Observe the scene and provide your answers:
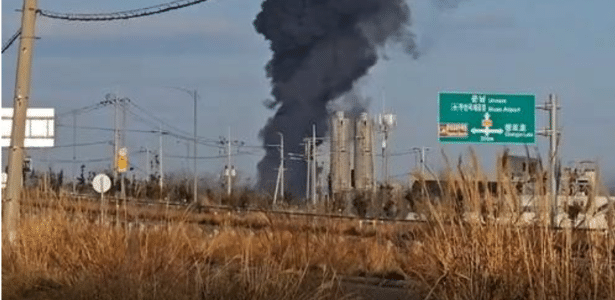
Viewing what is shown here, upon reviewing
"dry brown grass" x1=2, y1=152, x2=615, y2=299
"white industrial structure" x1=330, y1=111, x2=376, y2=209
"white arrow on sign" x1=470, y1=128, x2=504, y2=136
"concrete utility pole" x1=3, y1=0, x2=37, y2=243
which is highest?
"white industrial structure" x1=330, y1=111, x2=376, y2=209

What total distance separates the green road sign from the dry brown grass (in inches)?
1011

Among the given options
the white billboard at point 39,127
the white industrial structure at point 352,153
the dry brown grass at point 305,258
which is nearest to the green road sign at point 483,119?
the white billboard at point 39,127

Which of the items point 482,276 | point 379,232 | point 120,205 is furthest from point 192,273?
point 379,232

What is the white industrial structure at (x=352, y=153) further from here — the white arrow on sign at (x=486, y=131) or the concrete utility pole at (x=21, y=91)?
the concrete utility pole at (x=21, y=91)

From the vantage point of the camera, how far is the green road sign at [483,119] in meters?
45.5

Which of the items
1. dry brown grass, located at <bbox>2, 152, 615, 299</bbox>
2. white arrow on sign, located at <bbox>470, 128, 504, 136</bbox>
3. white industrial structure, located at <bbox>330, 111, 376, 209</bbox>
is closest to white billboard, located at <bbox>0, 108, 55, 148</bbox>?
white arrow on sign, located at <bbox>470, 128, 504, 136</bbox>

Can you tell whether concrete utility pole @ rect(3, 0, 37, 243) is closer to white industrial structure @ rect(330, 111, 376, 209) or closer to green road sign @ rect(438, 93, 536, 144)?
green road sign @ rect(438, 93, 536, 144)

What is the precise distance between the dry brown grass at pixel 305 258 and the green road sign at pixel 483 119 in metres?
25.7

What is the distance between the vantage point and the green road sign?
1793 inches

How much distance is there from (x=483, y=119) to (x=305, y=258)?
3052 centimetres

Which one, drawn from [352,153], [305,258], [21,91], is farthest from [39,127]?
[352,153]

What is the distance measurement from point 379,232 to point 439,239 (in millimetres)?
9438

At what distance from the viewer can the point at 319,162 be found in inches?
3880

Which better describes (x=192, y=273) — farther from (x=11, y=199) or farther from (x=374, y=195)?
(x=374, y=195)
